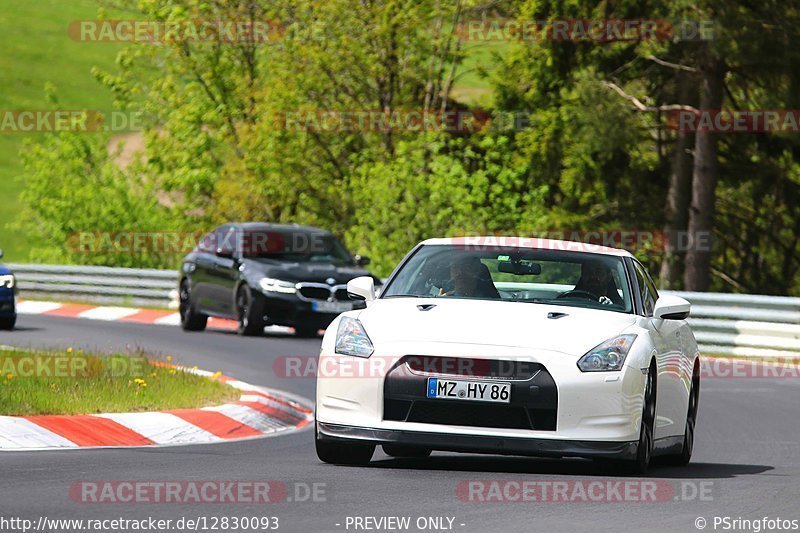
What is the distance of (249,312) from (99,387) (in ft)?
34.9

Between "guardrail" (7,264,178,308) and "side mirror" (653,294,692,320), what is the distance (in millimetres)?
21629

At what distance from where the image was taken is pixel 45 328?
25.6 metres

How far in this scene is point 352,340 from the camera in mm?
10148

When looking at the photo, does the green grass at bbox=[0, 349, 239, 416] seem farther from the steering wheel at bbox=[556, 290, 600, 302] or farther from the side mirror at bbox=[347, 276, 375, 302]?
the steering wheel at bbox=[556, 290, 600, 302]

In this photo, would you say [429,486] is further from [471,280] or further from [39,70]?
Answer: [39,70]

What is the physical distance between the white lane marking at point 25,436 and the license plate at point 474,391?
2725mm

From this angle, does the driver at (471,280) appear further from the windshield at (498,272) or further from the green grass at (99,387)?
the green grass at (99,387)

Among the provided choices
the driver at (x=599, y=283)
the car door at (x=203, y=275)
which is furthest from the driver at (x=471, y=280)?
the car door at (x=203, y=275)

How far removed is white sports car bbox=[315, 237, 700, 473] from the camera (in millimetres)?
9719

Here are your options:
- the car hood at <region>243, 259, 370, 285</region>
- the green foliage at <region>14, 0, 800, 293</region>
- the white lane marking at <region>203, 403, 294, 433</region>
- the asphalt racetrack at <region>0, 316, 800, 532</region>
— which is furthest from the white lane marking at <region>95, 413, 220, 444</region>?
the green foliage at <region>14, 0, 800, 293</region>

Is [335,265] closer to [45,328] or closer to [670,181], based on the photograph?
[45,328]

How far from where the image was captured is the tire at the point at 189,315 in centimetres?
2594

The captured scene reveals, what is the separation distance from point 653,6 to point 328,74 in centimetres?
726

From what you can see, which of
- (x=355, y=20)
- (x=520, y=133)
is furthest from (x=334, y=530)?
(x=520, y=133)
